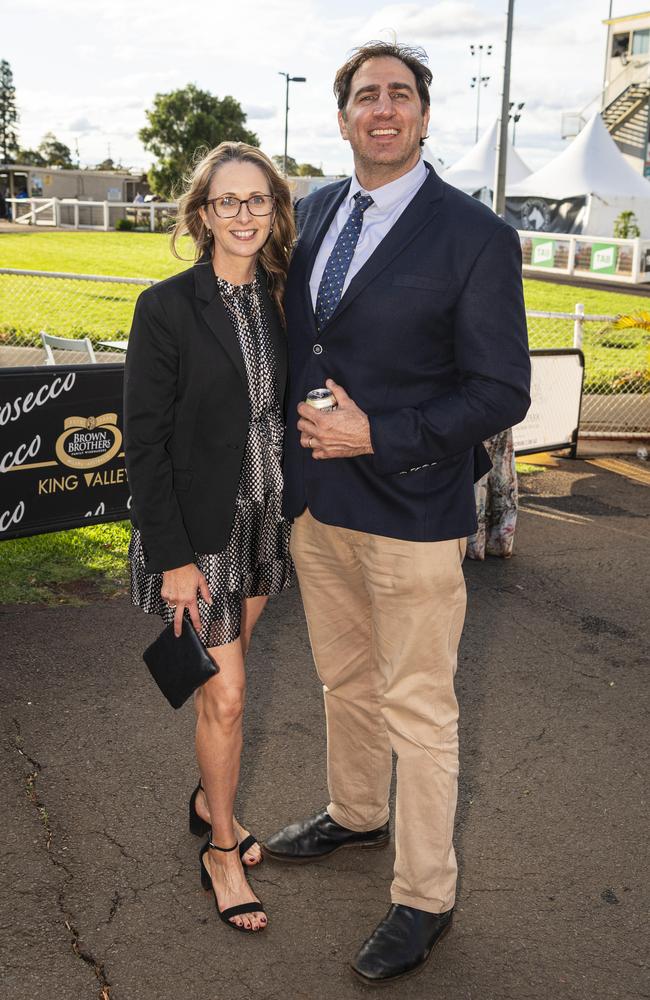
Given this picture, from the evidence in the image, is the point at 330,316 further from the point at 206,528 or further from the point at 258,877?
the point at 258,877

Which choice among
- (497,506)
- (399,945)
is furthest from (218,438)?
(497,506)

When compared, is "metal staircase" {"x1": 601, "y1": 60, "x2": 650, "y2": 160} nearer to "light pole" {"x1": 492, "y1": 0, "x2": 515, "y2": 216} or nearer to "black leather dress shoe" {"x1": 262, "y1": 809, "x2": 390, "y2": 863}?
"light pole" {"x1": 492, "y1": 0, "x2": 515, "y2": 216}

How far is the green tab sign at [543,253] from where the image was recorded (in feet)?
101

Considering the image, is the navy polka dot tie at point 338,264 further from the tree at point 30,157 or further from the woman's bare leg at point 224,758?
the tree at point 30,157

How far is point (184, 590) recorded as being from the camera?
2.74 meters

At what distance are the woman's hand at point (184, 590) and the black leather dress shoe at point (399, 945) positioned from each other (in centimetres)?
102

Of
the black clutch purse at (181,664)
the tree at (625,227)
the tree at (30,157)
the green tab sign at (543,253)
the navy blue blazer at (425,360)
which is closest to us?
the navy blue blazer at (425,360)

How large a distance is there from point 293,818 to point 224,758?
2.28 ft

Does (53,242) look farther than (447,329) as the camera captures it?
Yes

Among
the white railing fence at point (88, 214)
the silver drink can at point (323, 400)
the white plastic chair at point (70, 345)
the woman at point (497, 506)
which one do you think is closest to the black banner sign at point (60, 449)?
the white plastic chair at point (70, 345)

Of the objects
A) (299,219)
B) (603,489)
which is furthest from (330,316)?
(603,489)

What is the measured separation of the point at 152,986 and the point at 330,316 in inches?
75.1

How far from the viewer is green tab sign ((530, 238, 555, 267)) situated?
3077 centimetres

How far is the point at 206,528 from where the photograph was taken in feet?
9.03
